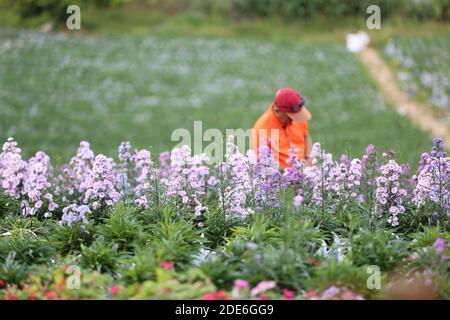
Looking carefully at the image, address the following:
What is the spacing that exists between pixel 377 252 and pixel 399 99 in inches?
683

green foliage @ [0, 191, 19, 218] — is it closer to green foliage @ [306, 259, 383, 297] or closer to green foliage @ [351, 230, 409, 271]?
green foliage @ [306, 259, 383, 297]

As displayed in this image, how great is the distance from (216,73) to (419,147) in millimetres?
10672

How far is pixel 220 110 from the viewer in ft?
63.1

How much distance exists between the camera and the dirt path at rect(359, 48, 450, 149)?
696 inches

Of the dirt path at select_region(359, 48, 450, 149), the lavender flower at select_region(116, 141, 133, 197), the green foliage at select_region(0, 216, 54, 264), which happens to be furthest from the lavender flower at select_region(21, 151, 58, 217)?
the dirt path at select_region(359, 48, 450, 149)

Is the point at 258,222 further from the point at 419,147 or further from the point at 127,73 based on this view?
the point at 127,73

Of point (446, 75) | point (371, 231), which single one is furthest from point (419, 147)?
point (371, 231)

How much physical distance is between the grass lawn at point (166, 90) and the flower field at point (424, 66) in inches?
52.6

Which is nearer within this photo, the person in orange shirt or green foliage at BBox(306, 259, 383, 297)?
green foliage at BBox(306, 259, 383, 297)

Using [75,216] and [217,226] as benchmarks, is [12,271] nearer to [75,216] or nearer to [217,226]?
[75,216]

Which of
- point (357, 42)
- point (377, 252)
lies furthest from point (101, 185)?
point (357, 42)

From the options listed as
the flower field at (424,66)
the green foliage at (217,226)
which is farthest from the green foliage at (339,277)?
the flower field at (424,66)

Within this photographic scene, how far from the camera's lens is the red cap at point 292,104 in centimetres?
700

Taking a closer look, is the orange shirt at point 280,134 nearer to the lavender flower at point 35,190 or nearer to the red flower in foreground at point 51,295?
the lavender flower at point 35,190
